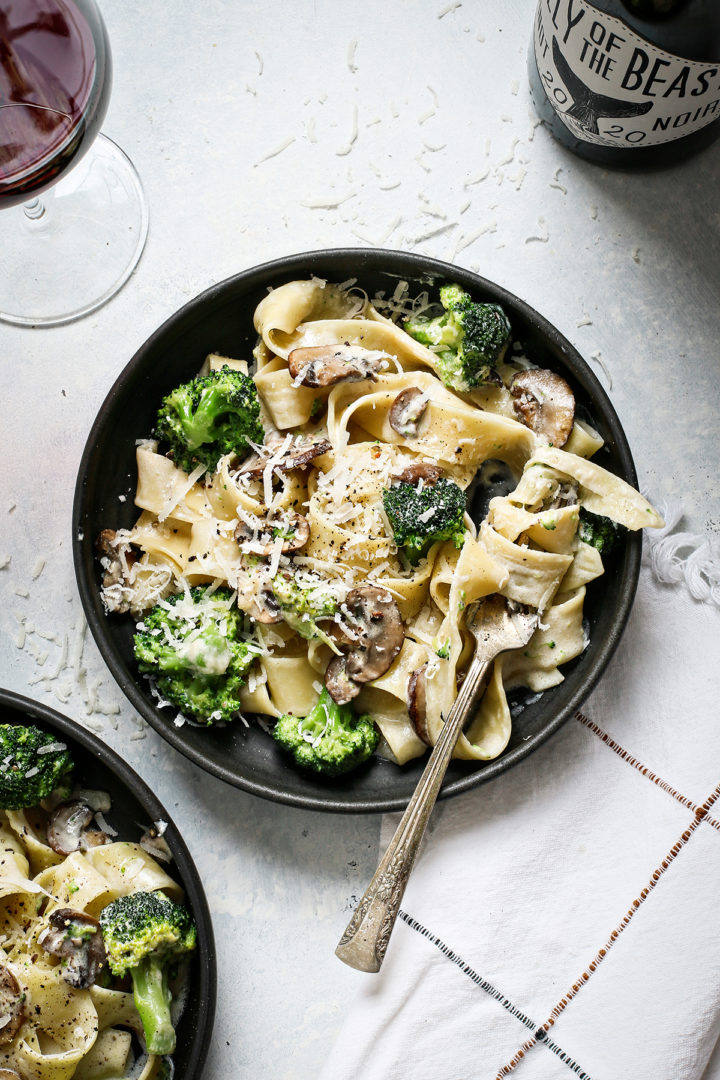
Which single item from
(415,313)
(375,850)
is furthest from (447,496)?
(375,850)

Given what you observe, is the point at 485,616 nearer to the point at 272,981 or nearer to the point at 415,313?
the point at 415,313

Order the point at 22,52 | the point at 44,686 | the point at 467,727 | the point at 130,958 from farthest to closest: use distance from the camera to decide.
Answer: the point at 44,686
the point at 467,727
the point at 130,958
the point at 22,52

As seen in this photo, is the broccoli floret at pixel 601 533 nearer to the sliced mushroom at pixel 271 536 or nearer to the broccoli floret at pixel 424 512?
the broccoli floret at pixel 424 512

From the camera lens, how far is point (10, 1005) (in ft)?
11.1

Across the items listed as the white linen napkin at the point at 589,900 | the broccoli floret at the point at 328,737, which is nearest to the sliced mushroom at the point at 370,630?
the broccoli floret at the point at 328,737

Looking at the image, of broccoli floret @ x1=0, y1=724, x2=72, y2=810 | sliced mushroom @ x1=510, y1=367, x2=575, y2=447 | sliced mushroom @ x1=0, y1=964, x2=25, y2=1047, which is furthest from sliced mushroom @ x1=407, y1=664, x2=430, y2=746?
sliced mushroom @ x1=0, y1=964, x2=25, y2=1047

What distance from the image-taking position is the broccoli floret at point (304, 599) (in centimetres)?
335

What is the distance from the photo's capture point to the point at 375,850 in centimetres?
379

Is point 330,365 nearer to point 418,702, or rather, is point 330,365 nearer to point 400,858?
point 418,702

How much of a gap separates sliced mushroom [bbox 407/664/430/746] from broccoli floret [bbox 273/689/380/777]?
0.61ft

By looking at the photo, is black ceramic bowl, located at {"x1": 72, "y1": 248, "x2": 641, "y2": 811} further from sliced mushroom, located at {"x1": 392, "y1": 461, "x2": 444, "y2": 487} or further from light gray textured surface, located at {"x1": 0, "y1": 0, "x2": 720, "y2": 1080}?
sliced mushroom, located at {"x1": 392, "y1": 461, "x2": 444, "y2": 487}

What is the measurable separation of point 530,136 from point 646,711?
240cm

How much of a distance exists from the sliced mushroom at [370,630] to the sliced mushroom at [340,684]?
23 mm

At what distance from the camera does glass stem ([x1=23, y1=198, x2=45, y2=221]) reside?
3820 mm
